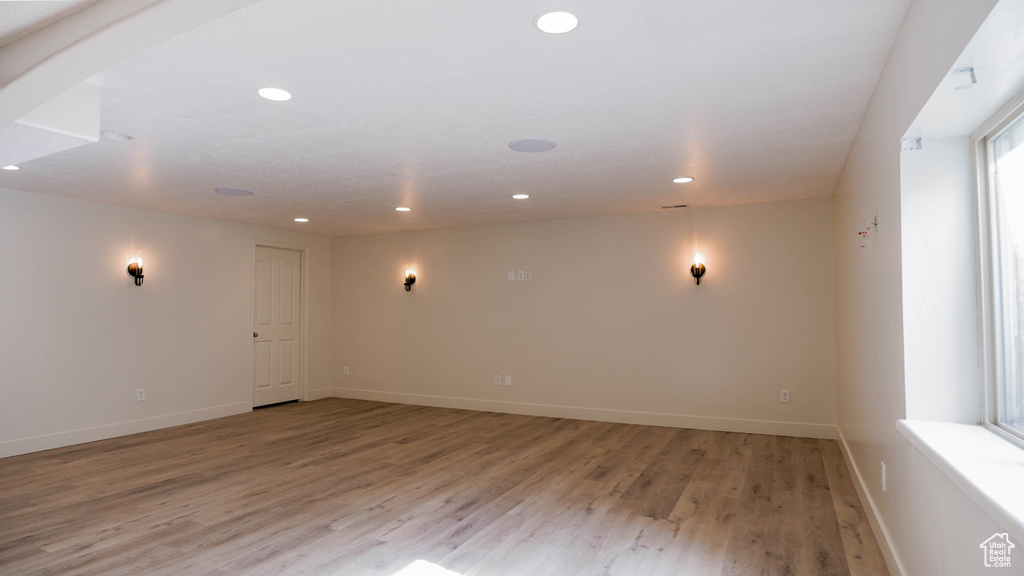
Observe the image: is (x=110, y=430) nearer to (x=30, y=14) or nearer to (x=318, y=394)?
(x=318, y=394)

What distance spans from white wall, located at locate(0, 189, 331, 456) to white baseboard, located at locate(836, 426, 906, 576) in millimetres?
6355

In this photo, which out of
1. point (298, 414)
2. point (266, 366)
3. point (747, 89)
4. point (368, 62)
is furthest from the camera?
point (266, 366)

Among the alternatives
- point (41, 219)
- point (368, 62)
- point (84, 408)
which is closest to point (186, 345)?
point (84, 408)

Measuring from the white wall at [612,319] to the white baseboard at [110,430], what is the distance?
183 centimetres

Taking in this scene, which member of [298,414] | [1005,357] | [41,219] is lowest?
[298,414]

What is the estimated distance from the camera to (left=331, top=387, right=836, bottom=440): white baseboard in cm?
Answer: 534

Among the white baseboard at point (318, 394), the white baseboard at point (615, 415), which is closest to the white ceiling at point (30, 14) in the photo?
the white baseboard at point (615, 415)

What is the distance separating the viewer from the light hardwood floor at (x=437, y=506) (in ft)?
8.96

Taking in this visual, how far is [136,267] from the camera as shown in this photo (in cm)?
567

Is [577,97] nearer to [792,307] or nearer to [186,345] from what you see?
[792,307]

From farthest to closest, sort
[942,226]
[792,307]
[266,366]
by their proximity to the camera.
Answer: [266,366], [792,307], [942,226]

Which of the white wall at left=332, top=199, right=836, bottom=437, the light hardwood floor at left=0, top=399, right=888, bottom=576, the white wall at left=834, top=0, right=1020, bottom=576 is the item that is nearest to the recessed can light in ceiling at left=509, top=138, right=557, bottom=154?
the white wall at left=834, top=0, right=1020, bottom=576

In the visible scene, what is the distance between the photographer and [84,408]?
529cm

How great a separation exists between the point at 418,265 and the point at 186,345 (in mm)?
2830
